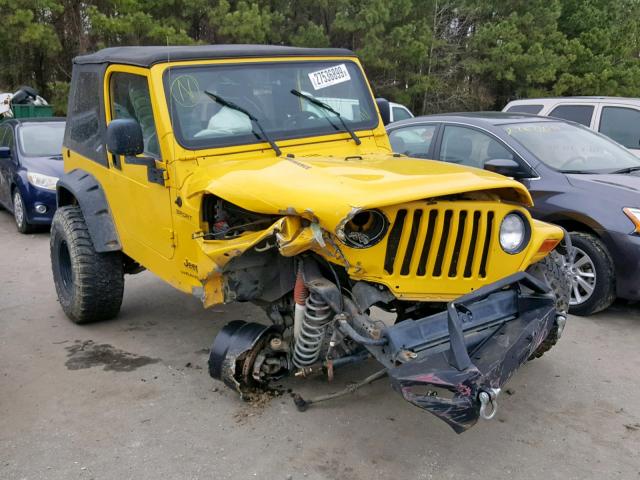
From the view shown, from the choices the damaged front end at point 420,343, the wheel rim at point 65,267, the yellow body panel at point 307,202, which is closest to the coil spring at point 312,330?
the damaged front end at point 420,343

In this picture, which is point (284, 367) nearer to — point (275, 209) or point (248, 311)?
point (275, 209)

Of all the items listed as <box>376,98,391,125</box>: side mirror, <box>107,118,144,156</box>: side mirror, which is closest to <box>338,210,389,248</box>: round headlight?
<box>107,118,144,156</box>: side mirror

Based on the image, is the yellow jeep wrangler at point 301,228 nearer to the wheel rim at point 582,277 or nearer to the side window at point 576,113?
the wheel rim at point 582,277

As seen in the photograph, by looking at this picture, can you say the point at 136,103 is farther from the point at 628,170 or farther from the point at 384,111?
the point at 628,170

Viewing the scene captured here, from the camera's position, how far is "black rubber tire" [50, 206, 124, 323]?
16.8ft

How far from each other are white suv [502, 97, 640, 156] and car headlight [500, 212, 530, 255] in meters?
5.98

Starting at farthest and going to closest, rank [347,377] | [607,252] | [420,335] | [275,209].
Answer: [607,252] → [347,377] → [275,209] → [420,335]

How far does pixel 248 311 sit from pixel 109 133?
2.20 m

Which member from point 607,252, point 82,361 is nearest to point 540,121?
point 607,252

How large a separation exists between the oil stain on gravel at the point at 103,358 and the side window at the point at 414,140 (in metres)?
3.60

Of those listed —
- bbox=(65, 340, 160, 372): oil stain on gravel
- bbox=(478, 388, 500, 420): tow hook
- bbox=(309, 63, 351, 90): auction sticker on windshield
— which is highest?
bbox=(309, 63, 351, 90): auction sticker on windshield

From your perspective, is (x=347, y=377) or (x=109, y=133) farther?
(x=347, y=377)

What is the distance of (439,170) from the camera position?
364 centimetres

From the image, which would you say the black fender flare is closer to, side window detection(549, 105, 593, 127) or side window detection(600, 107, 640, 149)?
side window detection(549, 105, 593, 127)
